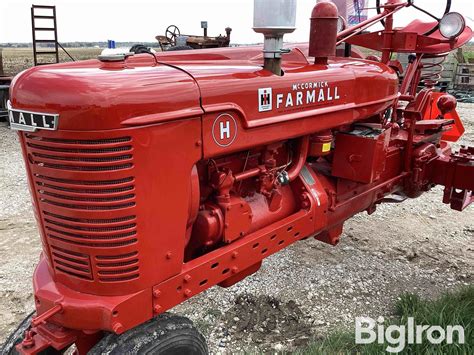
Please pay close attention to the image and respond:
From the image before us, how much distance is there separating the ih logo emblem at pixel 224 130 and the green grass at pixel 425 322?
4.19 feet

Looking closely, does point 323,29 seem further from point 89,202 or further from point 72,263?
point 72,263

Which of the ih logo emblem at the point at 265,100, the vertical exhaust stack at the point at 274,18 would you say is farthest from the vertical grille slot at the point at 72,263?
the vertical exhaust stack at the point at 274,18

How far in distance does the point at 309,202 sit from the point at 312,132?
401 millimetres

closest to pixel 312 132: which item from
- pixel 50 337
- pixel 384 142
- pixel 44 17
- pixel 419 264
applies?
pixel 384 142

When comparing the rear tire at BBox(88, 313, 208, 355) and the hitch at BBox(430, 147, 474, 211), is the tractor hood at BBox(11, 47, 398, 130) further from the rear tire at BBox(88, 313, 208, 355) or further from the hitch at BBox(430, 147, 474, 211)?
the hitch at BBox(430, 147, 474, 211)

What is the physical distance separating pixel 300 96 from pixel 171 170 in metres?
0.83

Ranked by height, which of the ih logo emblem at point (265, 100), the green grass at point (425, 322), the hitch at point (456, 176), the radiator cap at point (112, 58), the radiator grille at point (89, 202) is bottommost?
the green grass at point (425, 322)

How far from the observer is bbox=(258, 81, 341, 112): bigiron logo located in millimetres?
2123

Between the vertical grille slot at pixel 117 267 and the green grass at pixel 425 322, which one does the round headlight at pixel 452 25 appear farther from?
the vertical grille slot at pixel 117 267

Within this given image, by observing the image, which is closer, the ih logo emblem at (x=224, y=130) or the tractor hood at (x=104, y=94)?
the tractor hood at (x=104, y=94)

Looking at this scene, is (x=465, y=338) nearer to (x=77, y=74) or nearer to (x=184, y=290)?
(x=184, y=290)

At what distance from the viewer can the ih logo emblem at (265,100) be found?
6.88ft

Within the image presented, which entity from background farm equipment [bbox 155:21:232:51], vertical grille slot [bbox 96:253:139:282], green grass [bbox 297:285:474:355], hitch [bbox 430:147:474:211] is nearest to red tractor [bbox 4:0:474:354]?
vertical grille slot [bbox 96:253:139:282]

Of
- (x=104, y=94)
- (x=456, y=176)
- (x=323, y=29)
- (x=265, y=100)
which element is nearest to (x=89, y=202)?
(x=104, y=94)
